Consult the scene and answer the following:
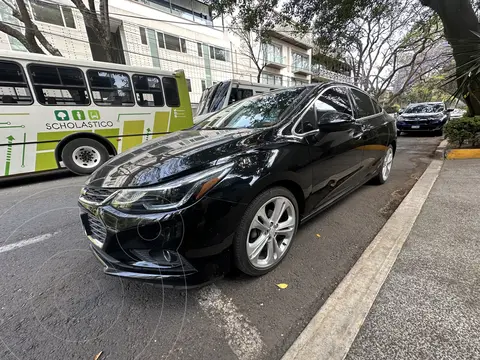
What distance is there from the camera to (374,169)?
11.4 ft

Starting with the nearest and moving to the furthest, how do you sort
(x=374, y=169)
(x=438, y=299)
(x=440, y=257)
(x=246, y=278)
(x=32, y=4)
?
(x=438, y=299), (x=246, y=278), (x=440, y=257), (x=374, y=169), (x=32, y=4)

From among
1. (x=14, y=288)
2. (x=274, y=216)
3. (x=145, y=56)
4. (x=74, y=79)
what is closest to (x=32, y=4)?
(x=145, y=56)

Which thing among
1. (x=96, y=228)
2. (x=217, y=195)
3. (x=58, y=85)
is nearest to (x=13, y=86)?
(x=58, y=85)

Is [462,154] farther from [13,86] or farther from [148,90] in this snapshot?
[13,86]

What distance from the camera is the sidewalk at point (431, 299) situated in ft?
4.10

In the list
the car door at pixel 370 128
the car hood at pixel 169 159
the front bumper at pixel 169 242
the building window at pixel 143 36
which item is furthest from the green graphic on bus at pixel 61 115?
the building window at pixel 143 36

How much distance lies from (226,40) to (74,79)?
16092 millimetres

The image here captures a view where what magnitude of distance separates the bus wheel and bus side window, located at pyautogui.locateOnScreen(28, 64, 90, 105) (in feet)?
2.92

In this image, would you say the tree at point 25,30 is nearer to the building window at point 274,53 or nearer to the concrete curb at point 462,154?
the concrete curb at point 462,154

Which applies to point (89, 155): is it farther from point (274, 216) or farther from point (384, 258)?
point (384, 258)

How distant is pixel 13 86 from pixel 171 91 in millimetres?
3275

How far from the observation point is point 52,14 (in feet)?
39.4

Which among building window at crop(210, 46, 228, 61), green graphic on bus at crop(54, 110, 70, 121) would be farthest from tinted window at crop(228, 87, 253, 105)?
building window at crop(210, 46, 228, 61)

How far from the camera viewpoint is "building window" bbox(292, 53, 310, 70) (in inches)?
977
